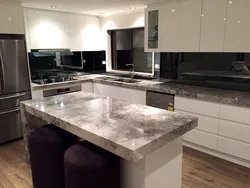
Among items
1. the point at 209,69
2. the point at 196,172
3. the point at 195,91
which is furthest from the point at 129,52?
the point at 196,172

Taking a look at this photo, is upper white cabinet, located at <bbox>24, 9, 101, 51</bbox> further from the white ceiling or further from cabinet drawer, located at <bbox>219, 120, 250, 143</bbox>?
cabinet drawer, located at <bbox>219, 120, 250, 143</bbox>

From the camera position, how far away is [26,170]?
2.71 metres

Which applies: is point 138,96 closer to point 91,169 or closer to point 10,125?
point 10,125

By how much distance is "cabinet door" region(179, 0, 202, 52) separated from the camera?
3023 millimetres

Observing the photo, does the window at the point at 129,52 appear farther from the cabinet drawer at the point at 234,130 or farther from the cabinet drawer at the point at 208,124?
the cabinet drawer at the point at 234,130

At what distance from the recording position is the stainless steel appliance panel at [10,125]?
11.1 ft

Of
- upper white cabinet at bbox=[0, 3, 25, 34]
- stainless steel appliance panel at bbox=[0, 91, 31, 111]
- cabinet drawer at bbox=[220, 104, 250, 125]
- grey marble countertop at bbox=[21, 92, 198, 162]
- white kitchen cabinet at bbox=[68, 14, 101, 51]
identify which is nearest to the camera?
grey marble countertop at bbox=[21, 92, 198, 162]

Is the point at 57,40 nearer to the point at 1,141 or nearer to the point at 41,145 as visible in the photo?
the point at 1,141

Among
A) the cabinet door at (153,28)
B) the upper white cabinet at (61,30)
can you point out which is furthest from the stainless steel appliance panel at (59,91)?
the cabinet door at (153,28)

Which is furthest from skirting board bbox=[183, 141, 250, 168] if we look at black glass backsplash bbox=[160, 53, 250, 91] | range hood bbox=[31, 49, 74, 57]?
range hood bbox=[31, 49, 74, 57]

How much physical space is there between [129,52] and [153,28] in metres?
1.06

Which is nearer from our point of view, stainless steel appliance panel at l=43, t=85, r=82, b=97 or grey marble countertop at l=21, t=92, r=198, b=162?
grey marble countertop at l=21, t=92, r=198, b=162

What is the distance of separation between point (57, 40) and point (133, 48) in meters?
1.54

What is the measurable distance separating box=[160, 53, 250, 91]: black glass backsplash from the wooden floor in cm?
112
